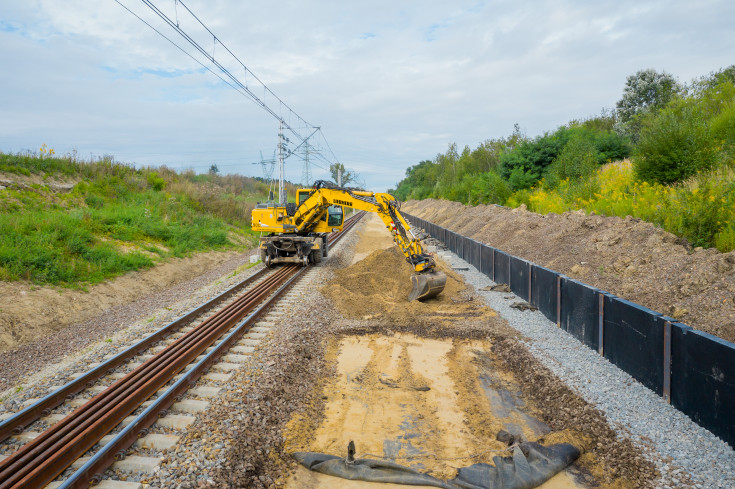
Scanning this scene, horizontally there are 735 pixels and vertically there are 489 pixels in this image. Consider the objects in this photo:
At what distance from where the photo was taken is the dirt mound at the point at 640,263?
7789 mm

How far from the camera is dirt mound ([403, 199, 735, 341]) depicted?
7.79m

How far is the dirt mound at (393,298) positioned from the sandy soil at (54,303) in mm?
5963

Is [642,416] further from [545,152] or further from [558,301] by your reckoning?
[545,152]

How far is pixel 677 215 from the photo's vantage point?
12.2 m

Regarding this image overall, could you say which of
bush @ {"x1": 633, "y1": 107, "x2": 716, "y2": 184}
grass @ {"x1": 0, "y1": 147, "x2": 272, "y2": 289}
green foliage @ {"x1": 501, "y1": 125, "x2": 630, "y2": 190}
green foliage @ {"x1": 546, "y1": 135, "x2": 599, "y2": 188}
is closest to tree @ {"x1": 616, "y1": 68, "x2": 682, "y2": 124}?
green foliage @ {"x1": 501, "y1": 125, "x2": 630, "y2": 190}

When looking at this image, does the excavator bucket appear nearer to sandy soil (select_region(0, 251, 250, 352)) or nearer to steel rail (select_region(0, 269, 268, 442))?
steel rail (select_region(0, 269, 268, 442))

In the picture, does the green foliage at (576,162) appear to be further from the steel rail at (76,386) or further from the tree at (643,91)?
the steel rail at (76,386)

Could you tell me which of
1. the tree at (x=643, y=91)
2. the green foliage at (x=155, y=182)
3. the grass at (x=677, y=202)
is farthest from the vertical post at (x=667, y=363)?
the tree at (x=643, y=91)

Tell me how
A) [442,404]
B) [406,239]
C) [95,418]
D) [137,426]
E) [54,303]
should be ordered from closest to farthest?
[137,426], [95,418], [442,404], [54,303], [406,239]

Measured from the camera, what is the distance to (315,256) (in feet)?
59.8

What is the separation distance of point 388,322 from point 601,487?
20.2 ft

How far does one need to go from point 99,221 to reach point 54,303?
6.45 meters

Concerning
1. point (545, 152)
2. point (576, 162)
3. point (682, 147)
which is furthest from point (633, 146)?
point (682, 147)

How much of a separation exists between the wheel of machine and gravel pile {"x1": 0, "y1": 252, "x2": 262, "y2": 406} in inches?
182
